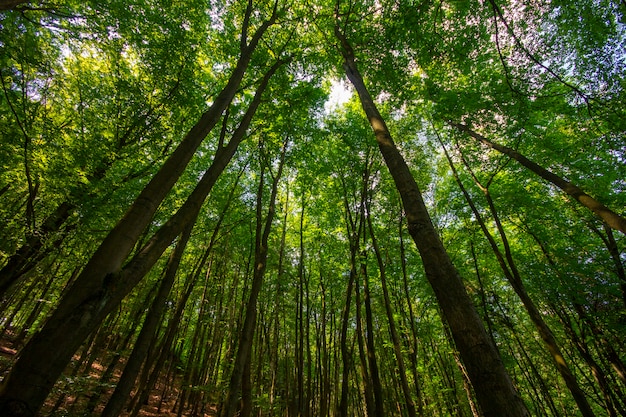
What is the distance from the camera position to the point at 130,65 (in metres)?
8.73

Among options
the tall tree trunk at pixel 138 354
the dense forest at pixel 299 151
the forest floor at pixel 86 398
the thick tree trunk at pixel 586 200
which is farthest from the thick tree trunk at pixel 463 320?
the forest floor at pixel 86 398

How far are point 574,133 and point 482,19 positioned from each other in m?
7.35

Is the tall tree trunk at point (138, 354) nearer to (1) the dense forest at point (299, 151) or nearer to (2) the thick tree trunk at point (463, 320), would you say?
(1) the dense forest at point (299, 151)

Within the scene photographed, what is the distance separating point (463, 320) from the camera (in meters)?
2.12

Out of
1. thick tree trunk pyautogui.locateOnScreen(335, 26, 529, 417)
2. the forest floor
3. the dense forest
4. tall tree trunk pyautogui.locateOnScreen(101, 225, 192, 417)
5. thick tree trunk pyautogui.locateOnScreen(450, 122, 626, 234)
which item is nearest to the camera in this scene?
thick tree trunk pyautogui.locateOnScreen(335, 26, 529, 417)

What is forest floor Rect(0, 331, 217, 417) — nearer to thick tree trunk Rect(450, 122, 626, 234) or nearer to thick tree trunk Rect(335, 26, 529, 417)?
thick tree trunk Rect(335, 26, 529, 417)

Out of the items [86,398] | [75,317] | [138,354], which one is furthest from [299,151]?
[86,398]

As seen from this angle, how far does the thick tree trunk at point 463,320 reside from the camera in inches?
69.6

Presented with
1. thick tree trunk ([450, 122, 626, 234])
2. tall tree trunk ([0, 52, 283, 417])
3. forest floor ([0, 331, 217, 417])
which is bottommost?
forest floor ([0, 331, 217, 417])

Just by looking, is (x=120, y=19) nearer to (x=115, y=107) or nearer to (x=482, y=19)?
(x=115, y=107)

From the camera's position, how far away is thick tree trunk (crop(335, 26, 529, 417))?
1.77 meters

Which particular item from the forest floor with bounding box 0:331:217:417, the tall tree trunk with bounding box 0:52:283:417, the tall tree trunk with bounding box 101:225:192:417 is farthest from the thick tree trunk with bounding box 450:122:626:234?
the forest floor with bounding box 0:331:217:417

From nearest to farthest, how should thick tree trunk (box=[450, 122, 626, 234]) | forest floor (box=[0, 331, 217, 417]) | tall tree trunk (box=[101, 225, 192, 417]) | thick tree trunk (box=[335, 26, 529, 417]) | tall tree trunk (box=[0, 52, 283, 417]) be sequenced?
thick tree trunk (box=[335, 26, 529, 417]) < tall tree trunk (box=[0, 52, 283, 417]) < thick tree trunk (box=[450, 122, 626, 234]) < tall tree trunk (box=[101, 225, 192, 417]) < forest floor (box=[0, 331, 217, 417])

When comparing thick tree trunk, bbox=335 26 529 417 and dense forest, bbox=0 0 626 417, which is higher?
dense forest, bbox=0 0 626 417
